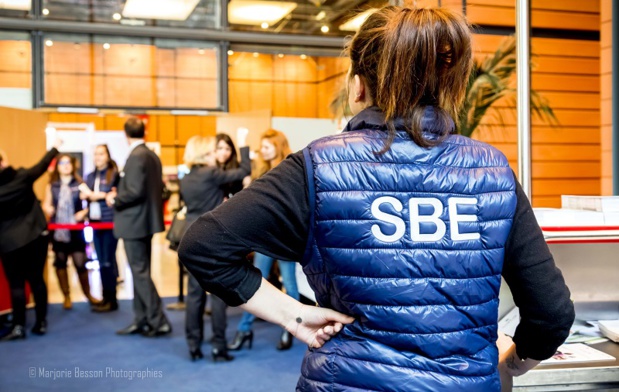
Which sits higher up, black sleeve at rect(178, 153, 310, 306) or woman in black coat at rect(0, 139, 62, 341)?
black sleeve at rect(178, 153, 310, 306)

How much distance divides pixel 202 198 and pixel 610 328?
10.2 feet

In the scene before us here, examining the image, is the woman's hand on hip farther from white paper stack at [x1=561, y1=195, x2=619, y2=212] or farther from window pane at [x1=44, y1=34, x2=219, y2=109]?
window pane at [x1=44, y1=34, x2=219, y2=109]

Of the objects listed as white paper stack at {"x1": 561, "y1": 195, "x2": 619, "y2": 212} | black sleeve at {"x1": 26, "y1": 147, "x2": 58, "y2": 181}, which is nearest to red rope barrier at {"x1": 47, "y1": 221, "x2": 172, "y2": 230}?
black sleeve at {"x1": 26, "y1": 147, "x2": 58, "y2": 181}

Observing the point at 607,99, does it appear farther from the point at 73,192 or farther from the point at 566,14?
the point at 73,192

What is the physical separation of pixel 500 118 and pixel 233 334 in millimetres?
2630

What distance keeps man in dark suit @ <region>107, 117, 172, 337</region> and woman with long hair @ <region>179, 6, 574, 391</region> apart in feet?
13.8

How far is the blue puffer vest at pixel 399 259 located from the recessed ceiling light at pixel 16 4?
646 centimetres

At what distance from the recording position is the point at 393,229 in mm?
1103

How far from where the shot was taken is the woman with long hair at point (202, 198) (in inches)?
182

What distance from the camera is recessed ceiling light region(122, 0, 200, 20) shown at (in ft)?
23.2

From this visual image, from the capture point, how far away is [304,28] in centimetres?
758

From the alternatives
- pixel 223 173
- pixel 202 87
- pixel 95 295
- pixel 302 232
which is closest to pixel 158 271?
pixel 95 295

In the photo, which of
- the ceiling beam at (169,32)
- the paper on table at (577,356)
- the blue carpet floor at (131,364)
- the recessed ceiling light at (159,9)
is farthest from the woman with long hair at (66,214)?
the paper on table at (577,356)

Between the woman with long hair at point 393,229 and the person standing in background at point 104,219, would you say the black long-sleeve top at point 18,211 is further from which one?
the woman with long hair at point 393,229
